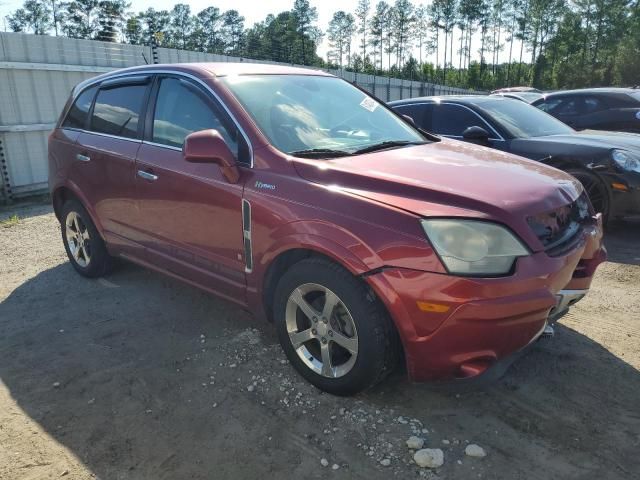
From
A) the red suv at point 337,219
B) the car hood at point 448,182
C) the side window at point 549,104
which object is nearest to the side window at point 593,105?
the side window at point 549,104

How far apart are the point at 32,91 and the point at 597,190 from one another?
843 cm

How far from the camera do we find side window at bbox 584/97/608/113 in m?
8.57

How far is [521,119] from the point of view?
6.24 m

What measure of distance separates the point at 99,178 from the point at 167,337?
57.7 inches

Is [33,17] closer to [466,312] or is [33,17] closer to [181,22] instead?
[181,22]

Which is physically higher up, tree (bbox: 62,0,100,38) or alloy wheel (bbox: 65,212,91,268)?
tree (bbox: 62,0,100,38)

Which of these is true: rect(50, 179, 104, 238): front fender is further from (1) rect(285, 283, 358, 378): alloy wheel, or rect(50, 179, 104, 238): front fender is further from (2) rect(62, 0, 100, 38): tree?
(2) rect(62, 0, 100, 38): tree

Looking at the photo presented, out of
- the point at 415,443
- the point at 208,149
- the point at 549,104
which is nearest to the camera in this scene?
the point at 415,443

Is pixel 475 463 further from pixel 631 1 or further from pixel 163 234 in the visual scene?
pixel 631 1

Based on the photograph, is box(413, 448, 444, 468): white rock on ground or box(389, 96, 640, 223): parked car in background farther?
box(389, 96, 640, 223): parked car in background

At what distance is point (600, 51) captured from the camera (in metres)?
59.5

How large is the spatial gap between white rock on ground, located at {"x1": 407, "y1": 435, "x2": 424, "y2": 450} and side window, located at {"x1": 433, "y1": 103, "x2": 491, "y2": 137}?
4.55 metres

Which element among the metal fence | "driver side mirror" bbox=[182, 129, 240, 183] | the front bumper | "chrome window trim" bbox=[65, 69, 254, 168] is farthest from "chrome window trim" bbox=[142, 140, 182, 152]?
the metal fence

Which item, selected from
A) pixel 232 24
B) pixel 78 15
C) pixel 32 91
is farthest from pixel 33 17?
pixel 32 91
